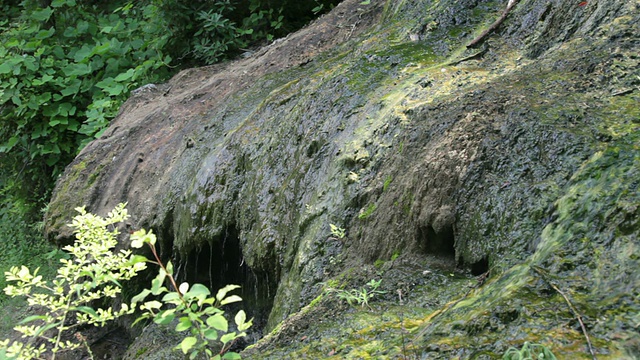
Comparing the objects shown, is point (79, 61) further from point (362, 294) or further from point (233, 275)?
point (362, 294)

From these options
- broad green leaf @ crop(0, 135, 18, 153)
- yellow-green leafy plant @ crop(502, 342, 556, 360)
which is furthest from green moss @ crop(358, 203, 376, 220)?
broad green leaf @ crop(0, 135, 18, 153)

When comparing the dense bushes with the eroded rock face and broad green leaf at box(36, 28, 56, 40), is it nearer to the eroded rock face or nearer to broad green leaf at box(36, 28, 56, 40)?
broad green leaf at box(36, 28, 56, 40)

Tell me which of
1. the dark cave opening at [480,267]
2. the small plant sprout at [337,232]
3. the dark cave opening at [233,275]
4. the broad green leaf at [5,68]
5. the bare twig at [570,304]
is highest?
the broad green leaf at [5,68]

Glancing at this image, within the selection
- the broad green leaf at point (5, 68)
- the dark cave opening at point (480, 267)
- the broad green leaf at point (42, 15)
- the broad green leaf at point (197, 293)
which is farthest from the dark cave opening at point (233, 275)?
the broad green leaf at point (42, 15)

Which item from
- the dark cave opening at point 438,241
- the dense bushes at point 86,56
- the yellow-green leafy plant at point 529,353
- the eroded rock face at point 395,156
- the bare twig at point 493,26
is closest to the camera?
the yellow-green leafy plant at point 529,353

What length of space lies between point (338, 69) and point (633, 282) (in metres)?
3.88

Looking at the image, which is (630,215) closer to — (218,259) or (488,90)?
(488,90)

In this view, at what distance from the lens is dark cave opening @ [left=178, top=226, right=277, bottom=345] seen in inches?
198

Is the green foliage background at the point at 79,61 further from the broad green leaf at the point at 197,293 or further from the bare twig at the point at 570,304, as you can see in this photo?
the broad green leaf at the point at 197,293

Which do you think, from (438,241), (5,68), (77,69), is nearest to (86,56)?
(77,69)

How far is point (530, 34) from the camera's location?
4434mm

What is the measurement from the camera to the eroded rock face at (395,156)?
2650mm

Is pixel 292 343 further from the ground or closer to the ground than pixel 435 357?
closer to the ground

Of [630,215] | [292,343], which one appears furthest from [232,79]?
[630,215]
